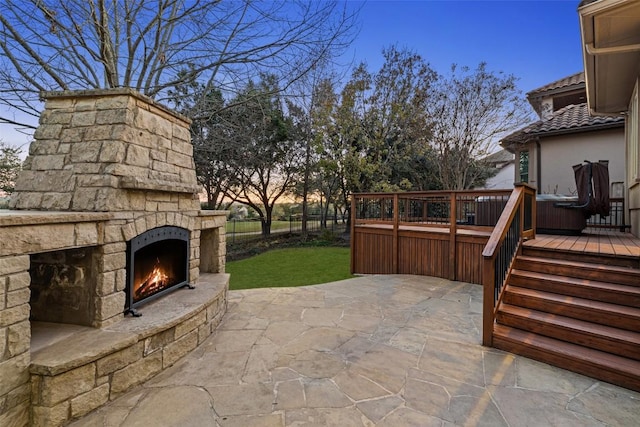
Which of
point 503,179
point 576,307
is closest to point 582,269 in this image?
point 576,307

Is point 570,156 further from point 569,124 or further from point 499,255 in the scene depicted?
point 499,255

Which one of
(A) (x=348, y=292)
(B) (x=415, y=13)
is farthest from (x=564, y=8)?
(A) (x=348, y=292)

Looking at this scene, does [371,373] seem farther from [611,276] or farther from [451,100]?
[451,100]

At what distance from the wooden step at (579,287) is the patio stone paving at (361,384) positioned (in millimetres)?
759

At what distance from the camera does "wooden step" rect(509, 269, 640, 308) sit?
9.87 feet

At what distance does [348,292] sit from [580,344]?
3039 mm

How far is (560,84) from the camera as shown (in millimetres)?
10727

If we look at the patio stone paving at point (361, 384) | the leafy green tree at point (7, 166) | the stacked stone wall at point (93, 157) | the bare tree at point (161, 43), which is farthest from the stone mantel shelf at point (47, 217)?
the leafy green tree at point (7, 166)

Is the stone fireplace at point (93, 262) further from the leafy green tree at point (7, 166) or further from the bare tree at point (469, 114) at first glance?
the bare tree at point (469, 114)

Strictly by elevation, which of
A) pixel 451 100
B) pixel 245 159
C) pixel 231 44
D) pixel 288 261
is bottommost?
pixel 288 261

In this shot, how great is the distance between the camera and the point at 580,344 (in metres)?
2.81

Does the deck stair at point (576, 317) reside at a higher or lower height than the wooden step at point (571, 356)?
higher

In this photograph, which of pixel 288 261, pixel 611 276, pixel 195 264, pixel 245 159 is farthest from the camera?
pixel 245 159

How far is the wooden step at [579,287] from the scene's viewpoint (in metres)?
3.01
